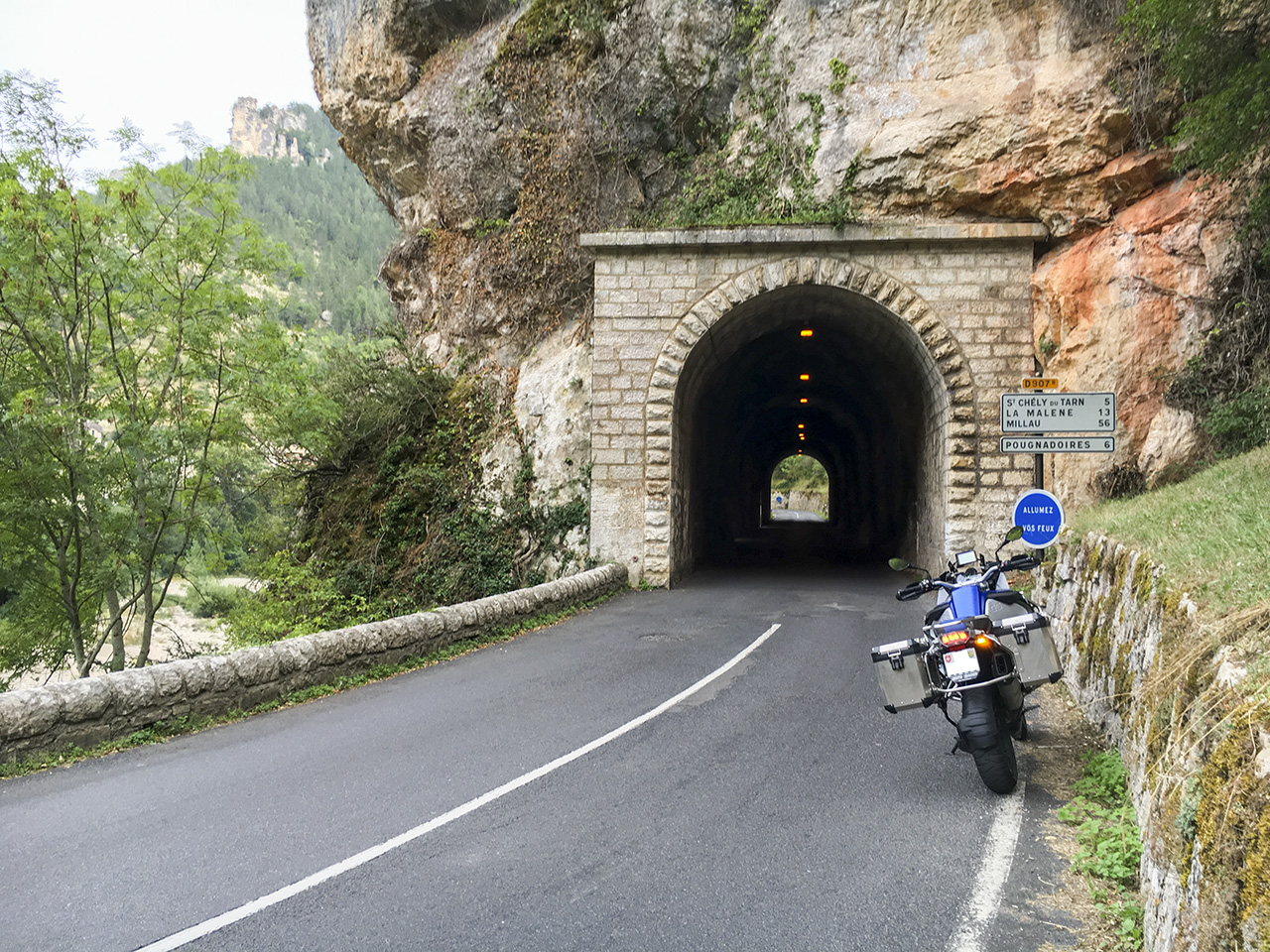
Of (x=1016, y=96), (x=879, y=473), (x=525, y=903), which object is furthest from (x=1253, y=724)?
Answer: (x=879, y=473)

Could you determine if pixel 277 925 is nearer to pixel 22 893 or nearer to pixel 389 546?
pixel 22 893

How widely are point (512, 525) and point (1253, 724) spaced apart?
1445 cm

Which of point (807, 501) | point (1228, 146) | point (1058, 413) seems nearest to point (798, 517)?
point (807, 501)

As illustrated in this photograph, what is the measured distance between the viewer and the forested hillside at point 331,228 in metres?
79.1

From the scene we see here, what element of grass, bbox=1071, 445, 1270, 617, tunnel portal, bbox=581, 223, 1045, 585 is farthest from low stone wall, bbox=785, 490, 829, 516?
grass, bbox=1071, 445, 1270, 617

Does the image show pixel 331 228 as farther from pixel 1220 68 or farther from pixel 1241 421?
pixel 1241 421

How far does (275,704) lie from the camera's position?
7.09 metres

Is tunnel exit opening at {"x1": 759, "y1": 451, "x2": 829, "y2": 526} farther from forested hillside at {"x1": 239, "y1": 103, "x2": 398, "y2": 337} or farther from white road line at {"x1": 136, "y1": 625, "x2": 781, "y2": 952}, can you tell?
white road line at {"x1": 136, "y1": 625, "x2": 781, "y2": 952}

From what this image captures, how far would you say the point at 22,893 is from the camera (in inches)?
146

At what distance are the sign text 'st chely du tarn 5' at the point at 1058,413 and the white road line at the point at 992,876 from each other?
5.78m

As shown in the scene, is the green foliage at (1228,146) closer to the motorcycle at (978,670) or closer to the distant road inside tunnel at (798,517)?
the motorcycle at (978,670)

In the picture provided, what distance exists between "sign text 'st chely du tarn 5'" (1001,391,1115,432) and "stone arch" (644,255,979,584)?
4.61 m

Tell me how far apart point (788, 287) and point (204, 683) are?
11353mm

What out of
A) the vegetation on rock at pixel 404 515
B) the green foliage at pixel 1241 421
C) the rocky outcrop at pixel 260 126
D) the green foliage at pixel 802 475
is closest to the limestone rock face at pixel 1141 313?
the green foliage at pixel 1241 421
